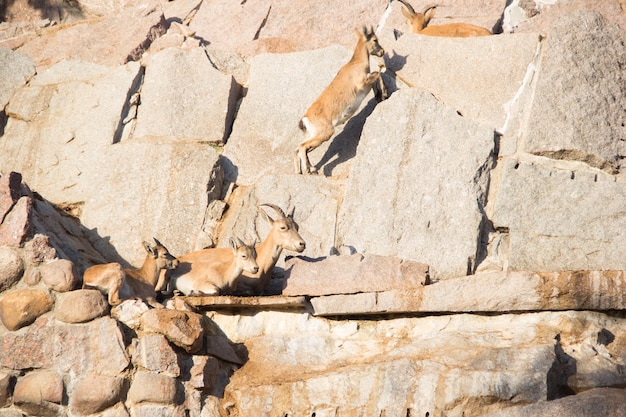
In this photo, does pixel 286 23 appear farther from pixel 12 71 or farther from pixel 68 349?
pixel 68 349

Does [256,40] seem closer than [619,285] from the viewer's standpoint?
No

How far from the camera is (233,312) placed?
8.92 metres

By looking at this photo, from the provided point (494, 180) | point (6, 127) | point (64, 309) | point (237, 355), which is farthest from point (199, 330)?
point (6, 127)

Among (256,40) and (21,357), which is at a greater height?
(256,40)

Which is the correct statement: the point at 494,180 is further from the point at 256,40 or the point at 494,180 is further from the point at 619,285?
the point at 256,40

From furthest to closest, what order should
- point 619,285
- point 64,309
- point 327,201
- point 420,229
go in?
point 327,201, point 420,229, point 64,309, point 619,285

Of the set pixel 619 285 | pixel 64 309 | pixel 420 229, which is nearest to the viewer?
pixel 619 285

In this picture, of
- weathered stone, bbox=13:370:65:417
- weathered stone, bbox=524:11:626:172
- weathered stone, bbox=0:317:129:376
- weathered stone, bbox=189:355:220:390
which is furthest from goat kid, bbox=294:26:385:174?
weathered stone, bbox=13:370:65:417

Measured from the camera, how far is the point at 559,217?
355 inches

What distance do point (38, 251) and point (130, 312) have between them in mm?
997

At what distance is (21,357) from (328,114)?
429 centimetres

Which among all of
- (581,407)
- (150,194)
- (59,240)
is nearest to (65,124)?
(150,194)

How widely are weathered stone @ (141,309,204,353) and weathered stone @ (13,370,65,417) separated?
0.84 meters

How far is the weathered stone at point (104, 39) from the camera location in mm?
12484
